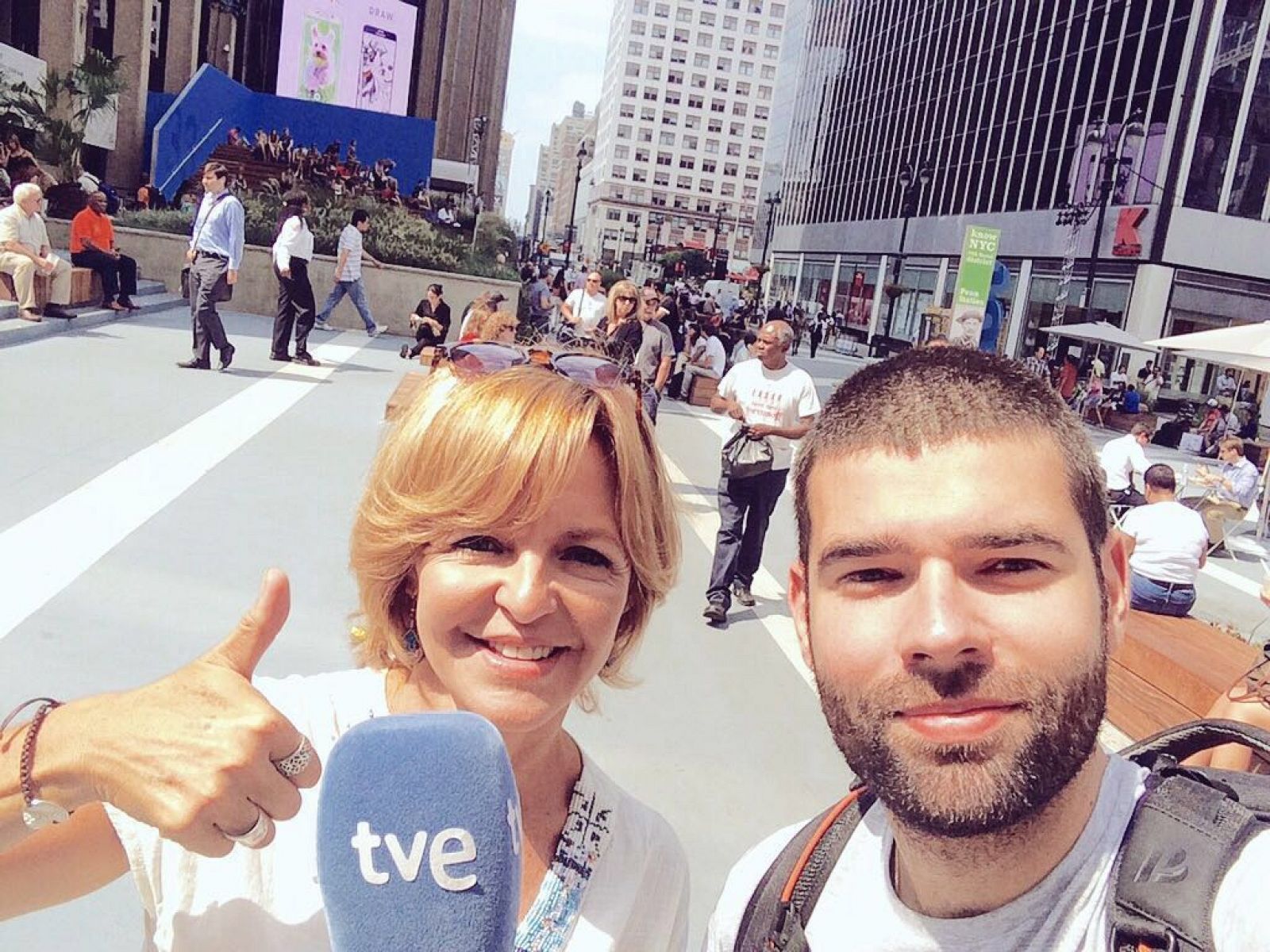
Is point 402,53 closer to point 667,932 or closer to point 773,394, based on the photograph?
point 773,394

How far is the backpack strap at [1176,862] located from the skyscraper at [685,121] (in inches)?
5601

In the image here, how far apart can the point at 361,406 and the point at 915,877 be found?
31.5 ft

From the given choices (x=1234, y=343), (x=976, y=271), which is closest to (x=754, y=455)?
(x=1234, y=343)

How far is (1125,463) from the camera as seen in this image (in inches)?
448

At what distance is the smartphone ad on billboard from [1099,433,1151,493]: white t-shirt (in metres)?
32.4

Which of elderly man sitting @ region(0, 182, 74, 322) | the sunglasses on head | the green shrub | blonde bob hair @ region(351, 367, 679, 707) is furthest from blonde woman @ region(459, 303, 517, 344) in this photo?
the green shrub

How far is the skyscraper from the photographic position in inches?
5591

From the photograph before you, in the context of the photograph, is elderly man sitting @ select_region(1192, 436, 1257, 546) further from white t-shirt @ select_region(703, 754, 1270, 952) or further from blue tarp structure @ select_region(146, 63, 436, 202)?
blue tarp structure @ select_region(146, 63, 436, 202)

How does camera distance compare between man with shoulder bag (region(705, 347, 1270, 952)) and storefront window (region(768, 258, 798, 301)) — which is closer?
man with shoulder bag (region(705, 347, 1270, 952))

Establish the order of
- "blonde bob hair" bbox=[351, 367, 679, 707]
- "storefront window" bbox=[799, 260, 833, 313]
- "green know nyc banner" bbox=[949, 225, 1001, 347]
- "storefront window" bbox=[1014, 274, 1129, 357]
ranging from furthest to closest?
"storefront window" bbox=[799, 260, 833, 313] → "storefront window" bbox=[1014, 274, 1129, 357] → "green know nyc banner" bbox=[949, 225, 1001, 347] → "blonde bob hair" bbox=[351, 367, 679, 707]

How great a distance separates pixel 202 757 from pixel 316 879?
0.43 meters

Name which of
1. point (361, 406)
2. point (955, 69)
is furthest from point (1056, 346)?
point (361, 406)

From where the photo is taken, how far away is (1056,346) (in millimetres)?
35625

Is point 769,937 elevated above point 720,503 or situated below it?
above
